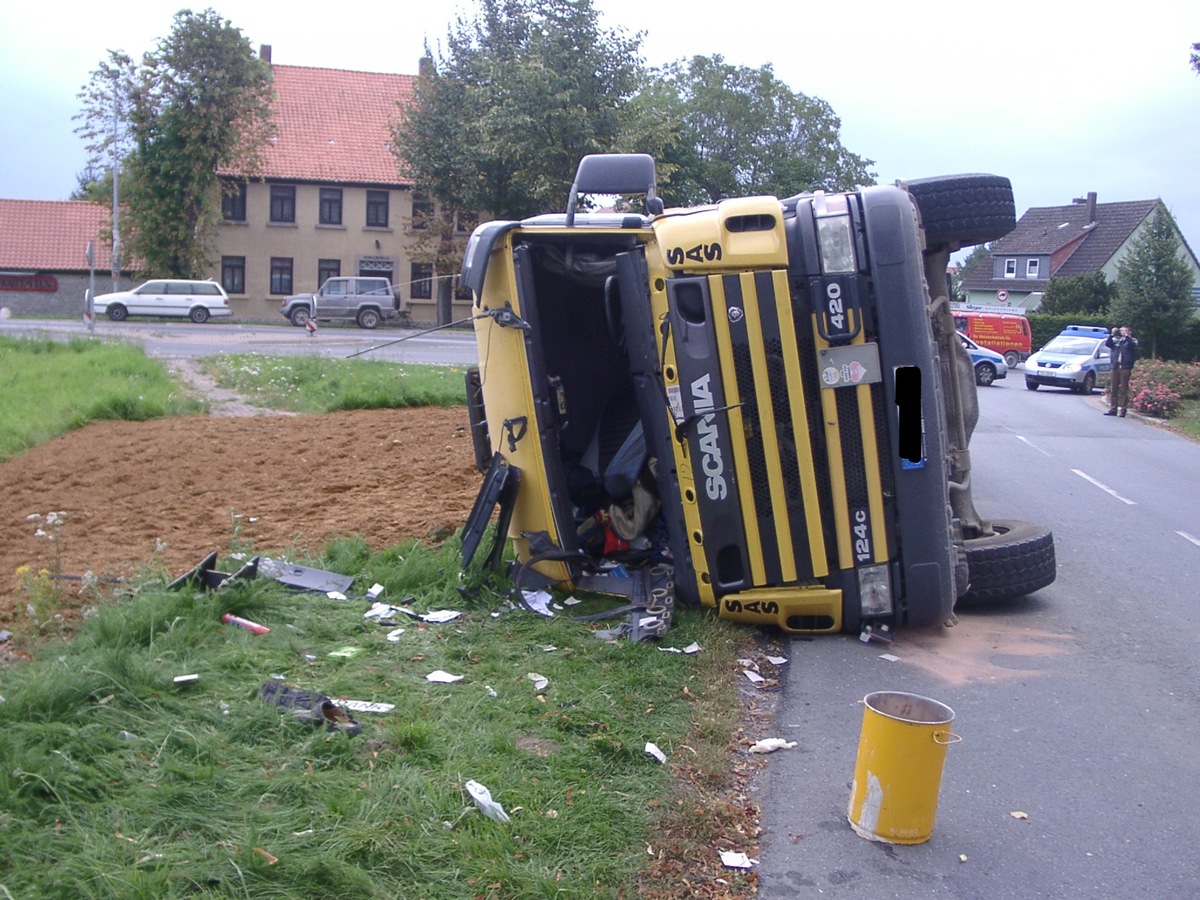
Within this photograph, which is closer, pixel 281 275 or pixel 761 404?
pixel 761 404

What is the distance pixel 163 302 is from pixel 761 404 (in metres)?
38.7

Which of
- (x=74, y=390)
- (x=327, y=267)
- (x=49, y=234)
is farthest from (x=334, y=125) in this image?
(x=74, y=390)

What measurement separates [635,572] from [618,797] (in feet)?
8.99

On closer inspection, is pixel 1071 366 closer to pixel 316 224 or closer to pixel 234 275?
pixel 316 224

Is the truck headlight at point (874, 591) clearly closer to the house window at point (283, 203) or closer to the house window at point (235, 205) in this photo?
the house window at point (235, 205)

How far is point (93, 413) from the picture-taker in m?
13.7

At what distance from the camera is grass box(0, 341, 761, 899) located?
11.5ft

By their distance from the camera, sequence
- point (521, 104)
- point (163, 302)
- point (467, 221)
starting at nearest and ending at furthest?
point (521, 104)
point (163, 302)
point (467, 221)

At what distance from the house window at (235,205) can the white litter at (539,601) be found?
44.1m

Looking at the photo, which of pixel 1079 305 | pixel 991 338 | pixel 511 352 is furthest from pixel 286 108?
pixel 511 352

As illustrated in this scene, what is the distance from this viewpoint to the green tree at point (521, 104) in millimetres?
37938

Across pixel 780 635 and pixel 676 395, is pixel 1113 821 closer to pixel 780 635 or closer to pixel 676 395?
pixel 780 635

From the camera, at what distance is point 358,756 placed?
14.1 feet

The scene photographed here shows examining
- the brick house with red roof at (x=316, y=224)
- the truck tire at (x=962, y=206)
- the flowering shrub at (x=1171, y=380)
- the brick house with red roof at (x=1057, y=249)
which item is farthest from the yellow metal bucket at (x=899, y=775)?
the brick house with red roof at (x=1057, y=249)
